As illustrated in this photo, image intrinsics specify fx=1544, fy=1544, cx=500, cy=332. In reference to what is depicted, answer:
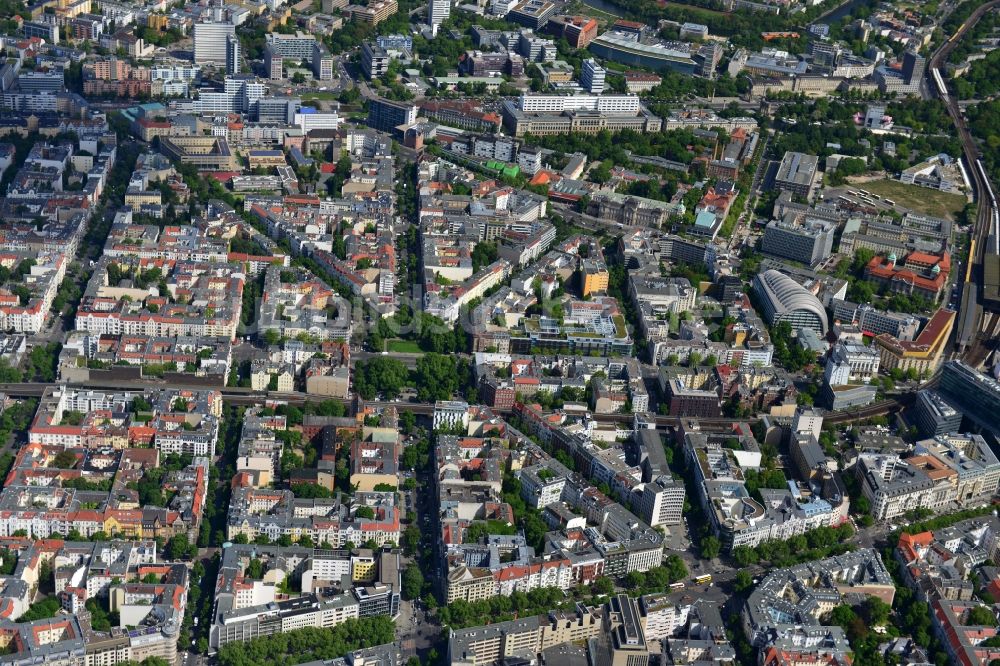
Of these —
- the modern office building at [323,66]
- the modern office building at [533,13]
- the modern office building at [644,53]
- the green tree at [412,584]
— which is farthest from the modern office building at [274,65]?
the green tree at [412,584]

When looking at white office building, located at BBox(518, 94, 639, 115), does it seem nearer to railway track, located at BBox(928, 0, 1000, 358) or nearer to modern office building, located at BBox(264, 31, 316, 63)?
modern office building, located at BBox(264, 31, 316, 63)

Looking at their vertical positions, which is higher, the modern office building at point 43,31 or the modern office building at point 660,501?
the modern office building at point 660,501

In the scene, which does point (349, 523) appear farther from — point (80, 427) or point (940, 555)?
point (940, 555)

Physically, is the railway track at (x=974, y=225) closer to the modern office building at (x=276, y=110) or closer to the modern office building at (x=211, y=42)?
the modern office building at (x=276, y=110)

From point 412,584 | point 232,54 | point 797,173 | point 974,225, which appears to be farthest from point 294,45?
point 412,584

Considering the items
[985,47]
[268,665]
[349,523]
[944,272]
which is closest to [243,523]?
[349,523]
